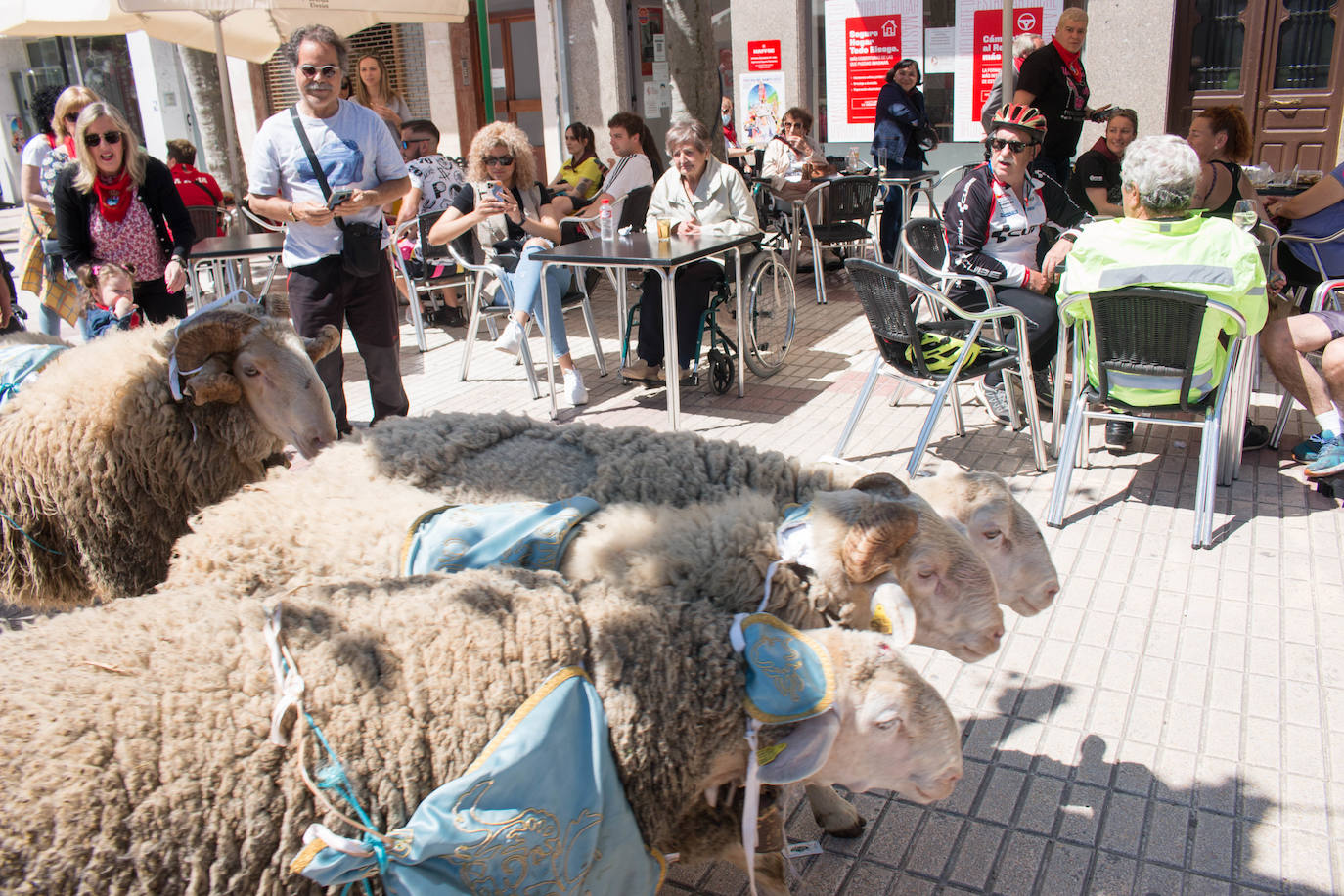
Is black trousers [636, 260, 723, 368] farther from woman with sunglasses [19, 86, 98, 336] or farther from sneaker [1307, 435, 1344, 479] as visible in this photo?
sneaker [1307, 435, 1344, 479]

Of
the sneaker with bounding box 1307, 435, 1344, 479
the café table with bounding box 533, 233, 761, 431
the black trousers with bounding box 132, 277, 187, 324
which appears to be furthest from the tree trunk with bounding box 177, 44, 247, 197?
the sneaker with bounding box 1307, 435, 1344, 479

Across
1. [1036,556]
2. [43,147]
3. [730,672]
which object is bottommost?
[1036,556]

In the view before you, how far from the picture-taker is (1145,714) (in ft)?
10.3

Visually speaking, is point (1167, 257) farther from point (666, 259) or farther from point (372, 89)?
point (372, 89)

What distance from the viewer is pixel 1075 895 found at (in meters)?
2.45

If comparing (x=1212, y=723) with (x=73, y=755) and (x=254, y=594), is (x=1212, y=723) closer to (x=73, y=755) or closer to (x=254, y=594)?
(x=254, y=594)

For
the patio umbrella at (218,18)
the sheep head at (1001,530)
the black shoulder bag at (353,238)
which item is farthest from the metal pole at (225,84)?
the sheep head at (1001,530)

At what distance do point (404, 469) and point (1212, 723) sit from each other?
260 centimetres

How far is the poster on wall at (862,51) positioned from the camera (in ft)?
41.7

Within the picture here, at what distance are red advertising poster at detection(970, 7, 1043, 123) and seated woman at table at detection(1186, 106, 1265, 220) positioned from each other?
240 inches

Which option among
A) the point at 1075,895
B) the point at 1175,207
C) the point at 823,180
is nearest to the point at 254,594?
the point at 1075,895

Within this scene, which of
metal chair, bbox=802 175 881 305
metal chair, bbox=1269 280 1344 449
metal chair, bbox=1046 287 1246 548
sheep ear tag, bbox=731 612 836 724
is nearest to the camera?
sheep ear tag, bbox=731 612 836 724

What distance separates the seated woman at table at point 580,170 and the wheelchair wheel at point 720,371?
2882 mm

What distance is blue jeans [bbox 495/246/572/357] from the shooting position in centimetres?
668
